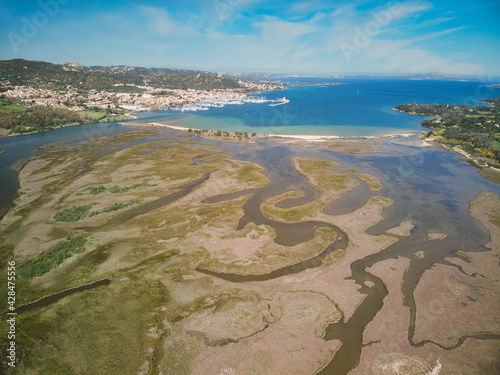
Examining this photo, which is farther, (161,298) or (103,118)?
(103,118)

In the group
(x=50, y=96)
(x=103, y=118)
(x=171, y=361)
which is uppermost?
(x=50, y=96)

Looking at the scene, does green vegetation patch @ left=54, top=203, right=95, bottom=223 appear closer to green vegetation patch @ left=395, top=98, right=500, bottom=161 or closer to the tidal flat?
the tidal flat

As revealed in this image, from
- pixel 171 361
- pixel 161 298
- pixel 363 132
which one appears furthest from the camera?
pixel 363 132

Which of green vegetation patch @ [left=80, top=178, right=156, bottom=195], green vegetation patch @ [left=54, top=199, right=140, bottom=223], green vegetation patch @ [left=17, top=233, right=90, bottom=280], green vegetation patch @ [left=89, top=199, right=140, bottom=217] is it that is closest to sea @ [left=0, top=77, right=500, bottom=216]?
green vegetation patch @ [left=80, top=178, right=156, bottom=195]

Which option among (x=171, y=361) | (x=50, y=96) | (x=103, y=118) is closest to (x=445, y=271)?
(x=171, y=361)

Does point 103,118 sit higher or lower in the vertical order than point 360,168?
higher

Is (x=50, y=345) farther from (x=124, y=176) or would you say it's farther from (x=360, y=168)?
(x=360, y=168)

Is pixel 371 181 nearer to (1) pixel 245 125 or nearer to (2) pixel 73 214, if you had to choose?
(2) pixel 73 214

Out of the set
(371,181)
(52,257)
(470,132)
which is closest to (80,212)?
(52,257)
